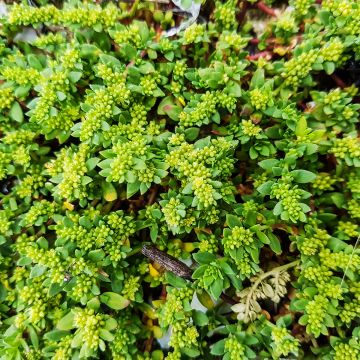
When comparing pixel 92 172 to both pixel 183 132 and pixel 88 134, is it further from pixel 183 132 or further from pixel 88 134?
pixel 183 132

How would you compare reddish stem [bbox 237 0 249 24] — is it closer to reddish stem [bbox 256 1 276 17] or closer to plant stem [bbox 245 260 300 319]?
reddish stem [bbox 256 1 276 17]

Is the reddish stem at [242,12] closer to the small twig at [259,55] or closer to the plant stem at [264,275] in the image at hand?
the small twig at [259,55]

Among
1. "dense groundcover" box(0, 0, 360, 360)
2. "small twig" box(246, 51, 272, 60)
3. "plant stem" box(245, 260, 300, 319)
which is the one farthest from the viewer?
"small twig" box(246, 51, 272, 60)

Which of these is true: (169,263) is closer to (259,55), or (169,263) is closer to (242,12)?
(259,55)

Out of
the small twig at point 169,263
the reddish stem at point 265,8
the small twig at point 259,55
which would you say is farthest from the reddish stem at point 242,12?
the small twig at point 169,263

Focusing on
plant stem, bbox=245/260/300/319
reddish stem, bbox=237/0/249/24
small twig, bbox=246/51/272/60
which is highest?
reddish stem, bbox=237/0/249/24

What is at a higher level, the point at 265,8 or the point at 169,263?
the point at 265,8

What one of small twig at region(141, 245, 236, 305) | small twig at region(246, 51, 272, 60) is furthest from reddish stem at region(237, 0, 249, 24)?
small twig at region(141, 245, 236, 305)

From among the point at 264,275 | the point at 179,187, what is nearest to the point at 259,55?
the point at 179,187
